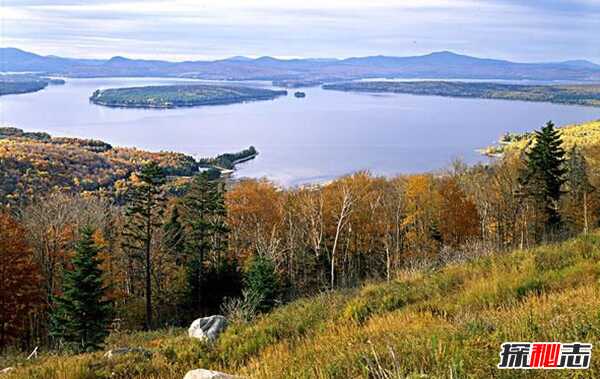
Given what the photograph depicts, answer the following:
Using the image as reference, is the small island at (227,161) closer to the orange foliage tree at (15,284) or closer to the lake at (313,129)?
the lake at (313,129)

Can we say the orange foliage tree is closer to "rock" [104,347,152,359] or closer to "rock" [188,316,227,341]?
"rock" [188,316,227,341]

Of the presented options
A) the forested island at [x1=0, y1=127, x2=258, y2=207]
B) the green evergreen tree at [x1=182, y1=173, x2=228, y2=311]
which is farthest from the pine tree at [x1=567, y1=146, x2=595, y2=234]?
the forested island at [x1=0, y1=127, x2=258, y2=207]

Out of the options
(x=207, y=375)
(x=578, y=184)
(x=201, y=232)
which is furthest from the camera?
(x=578, y=184)

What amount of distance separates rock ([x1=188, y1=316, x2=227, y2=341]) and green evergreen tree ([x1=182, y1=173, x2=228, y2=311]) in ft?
56.5

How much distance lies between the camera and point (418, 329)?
5.98 m

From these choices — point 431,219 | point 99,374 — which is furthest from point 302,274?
point 99,374

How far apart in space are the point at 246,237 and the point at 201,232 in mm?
7308

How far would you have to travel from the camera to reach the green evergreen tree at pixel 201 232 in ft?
86.7

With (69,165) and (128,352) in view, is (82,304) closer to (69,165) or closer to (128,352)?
(128,352)

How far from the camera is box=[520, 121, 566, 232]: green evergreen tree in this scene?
1173 inches

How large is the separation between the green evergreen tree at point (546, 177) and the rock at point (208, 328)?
24715 mm

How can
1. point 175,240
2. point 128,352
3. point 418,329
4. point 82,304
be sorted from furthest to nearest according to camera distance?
point 175,240 < point 82,304 < point 128,352 < point 418,329

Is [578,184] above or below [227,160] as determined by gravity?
above

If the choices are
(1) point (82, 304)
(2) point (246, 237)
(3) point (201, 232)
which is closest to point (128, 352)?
(1) point (82, 304)
